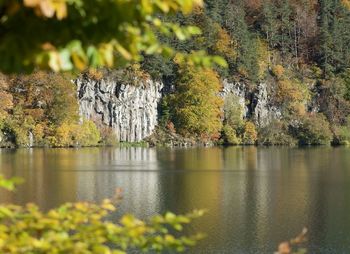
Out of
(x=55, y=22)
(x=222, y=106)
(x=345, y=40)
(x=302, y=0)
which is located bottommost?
(x=55, y=22)

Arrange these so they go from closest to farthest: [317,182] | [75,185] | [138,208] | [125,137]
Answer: [138,208], [75,185], [317,182], [125,137]

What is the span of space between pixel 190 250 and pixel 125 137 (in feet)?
225

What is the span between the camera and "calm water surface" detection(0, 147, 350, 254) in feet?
80.5

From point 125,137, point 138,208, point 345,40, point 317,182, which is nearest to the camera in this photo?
point 138,208

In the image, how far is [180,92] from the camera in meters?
94.2

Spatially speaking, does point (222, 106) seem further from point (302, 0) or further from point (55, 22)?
point (55, 22)

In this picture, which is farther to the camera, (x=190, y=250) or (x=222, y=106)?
(x=222, y=106)

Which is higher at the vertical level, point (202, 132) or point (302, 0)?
point (302, 0)

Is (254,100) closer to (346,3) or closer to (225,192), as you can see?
(346,3)

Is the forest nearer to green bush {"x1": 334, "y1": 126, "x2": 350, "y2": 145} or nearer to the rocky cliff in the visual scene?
green bush {"x1": 334, "y1": 126, "x2": 350, "y2": 145}

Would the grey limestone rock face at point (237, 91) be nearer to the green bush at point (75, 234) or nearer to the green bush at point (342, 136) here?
the green bush at point (342, 136)

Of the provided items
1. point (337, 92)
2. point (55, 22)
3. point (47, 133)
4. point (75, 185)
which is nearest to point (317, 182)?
point (75, 185)

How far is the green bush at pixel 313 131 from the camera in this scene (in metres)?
94.9

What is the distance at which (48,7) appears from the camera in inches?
116
